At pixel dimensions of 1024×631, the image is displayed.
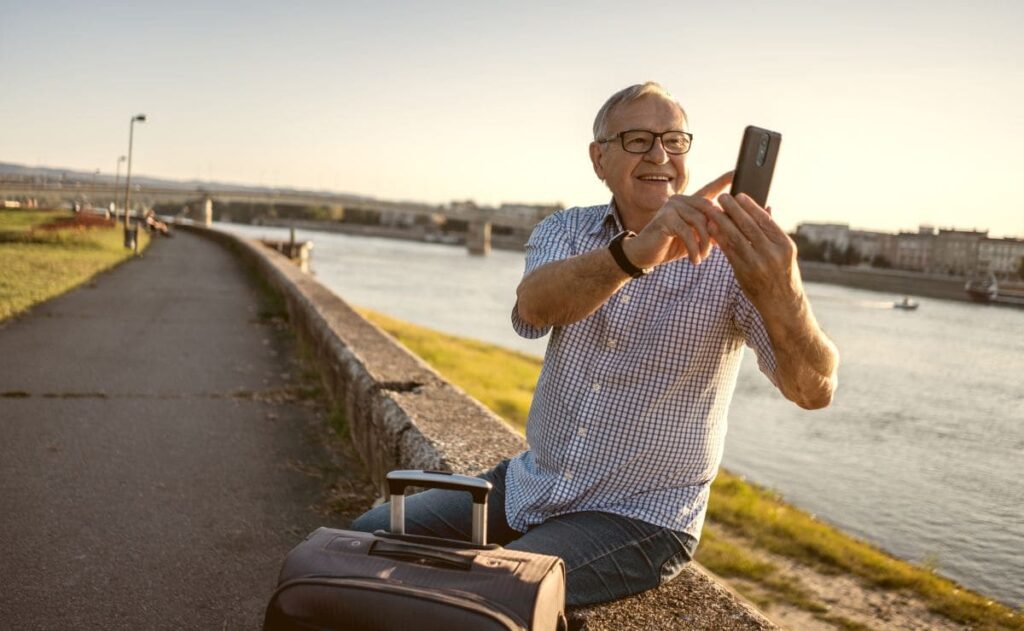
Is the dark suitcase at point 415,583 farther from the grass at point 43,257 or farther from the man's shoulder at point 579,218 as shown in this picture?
the grass at point 43,257

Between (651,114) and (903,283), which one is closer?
(651,114)

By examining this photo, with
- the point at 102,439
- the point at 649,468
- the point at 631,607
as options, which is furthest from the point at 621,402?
the point at 102,439

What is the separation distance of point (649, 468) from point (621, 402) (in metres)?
0.16

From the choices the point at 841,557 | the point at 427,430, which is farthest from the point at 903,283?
the point at 427,430

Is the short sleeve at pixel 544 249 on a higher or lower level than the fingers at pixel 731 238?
lower

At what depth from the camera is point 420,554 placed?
151 centimetres

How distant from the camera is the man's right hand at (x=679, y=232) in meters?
1.59

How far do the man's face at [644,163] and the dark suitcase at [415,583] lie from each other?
88cm

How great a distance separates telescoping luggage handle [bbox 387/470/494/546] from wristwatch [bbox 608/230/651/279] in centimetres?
Result: 52

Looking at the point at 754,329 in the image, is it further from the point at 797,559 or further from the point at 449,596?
the point at 797,559

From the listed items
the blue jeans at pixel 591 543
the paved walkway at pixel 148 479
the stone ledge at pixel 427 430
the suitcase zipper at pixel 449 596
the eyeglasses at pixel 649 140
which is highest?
the eyeglasses at pixel 649 140

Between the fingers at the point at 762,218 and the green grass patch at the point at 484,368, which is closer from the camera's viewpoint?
the fingers at the point at 762,218

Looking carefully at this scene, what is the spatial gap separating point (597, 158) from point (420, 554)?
1.14 m

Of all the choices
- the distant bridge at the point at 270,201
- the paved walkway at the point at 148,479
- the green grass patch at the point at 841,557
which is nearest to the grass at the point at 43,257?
the paved walkway at the point at 148,479
